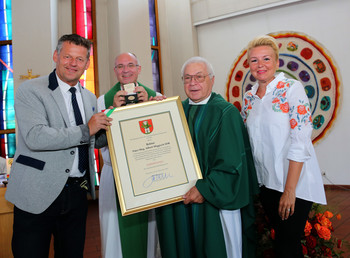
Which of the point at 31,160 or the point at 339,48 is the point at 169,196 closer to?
the point at 31,160

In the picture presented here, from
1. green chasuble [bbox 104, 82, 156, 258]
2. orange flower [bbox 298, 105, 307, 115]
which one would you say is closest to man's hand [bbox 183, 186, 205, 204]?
orange flower [bbox 298, 105, 307, 115]

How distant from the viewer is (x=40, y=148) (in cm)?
160

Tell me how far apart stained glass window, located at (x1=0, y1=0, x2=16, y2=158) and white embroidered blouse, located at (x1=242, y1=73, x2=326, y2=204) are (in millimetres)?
5500

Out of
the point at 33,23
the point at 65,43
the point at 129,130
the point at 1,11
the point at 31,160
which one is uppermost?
the point at 1,11

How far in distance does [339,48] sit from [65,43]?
5339 millimetres

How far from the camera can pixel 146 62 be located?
5.97 metres

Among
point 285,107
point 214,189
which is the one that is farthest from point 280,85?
point 214,189

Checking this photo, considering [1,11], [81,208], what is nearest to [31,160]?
[81,208]

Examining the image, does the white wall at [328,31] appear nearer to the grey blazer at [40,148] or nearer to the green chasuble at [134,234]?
the green chasuble at [134,234]

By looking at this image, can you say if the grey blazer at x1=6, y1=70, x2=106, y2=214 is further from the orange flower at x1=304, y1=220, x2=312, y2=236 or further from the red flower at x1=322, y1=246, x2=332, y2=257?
the red flower at x1=322, y1=246, x2=332, y2=257

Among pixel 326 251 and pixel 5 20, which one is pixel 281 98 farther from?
pixel 5 20

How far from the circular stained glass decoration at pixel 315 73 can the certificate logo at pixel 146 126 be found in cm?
487

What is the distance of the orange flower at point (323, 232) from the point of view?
221 cm

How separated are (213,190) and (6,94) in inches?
222
